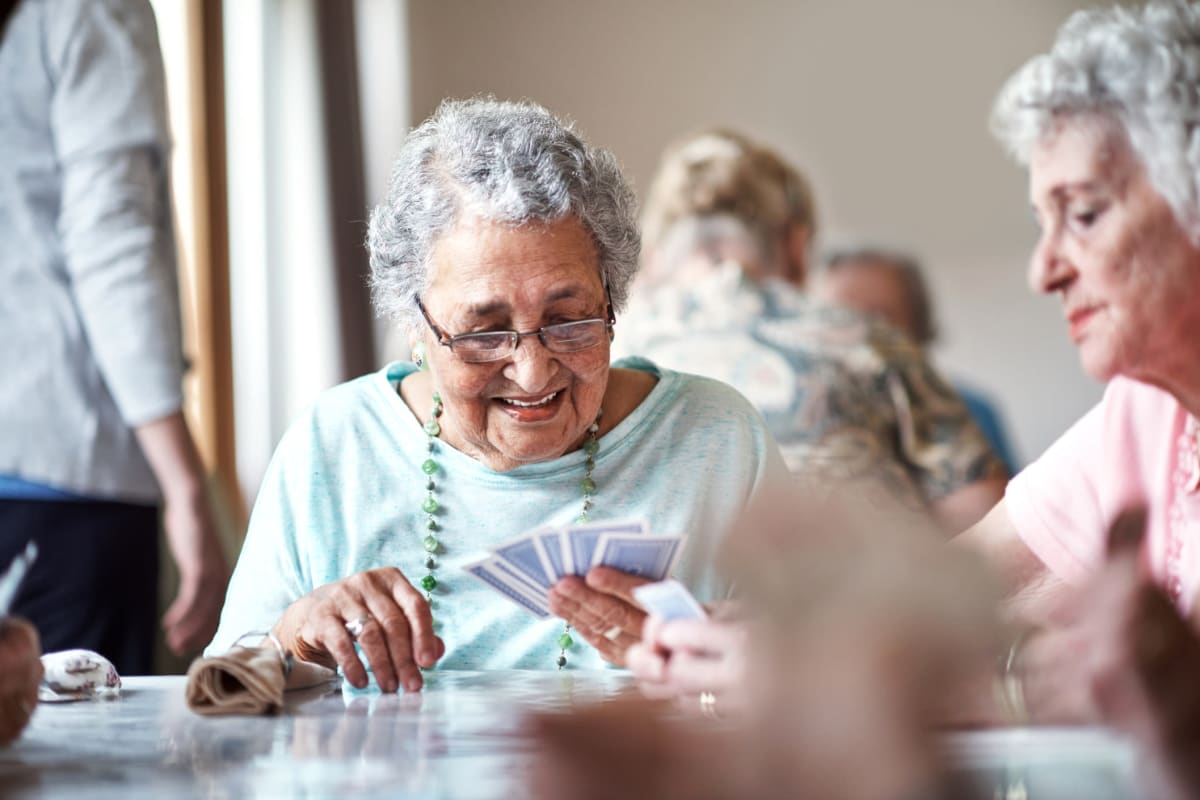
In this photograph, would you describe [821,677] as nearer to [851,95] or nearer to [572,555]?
[572,555]

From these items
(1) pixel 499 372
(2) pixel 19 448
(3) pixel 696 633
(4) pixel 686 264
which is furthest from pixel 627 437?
(4) pixel 686 264

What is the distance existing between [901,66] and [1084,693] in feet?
16.2

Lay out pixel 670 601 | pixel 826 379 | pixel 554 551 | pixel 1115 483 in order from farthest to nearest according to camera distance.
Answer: pixel 826 379
pixel 1115 483
pixel 554 551
pixel 670 601

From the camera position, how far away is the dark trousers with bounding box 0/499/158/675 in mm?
2650

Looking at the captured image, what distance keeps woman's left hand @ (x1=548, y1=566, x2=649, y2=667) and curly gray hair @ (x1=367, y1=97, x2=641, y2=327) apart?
549 millimetres

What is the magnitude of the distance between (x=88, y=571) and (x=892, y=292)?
11.8 ft

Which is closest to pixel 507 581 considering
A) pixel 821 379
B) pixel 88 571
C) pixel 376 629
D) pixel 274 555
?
pixel 376 629

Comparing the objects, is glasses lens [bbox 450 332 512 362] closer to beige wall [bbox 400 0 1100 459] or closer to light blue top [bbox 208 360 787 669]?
light blue top [bbox 208 360 787 669]

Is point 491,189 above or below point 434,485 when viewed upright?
above

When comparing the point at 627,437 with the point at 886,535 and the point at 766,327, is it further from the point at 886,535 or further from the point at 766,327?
the point at 766,327

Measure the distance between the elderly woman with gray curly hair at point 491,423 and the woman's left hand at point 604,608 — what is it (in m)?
0.18

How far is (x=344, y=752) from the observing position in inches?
40.0

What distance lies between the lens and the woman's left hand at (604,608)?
4.52ft

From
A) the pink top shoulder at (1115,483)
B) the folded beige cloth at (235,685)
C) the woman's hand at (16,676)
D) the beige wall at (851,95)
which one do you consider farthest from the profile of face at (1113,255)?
the beige wall at (851,95)
